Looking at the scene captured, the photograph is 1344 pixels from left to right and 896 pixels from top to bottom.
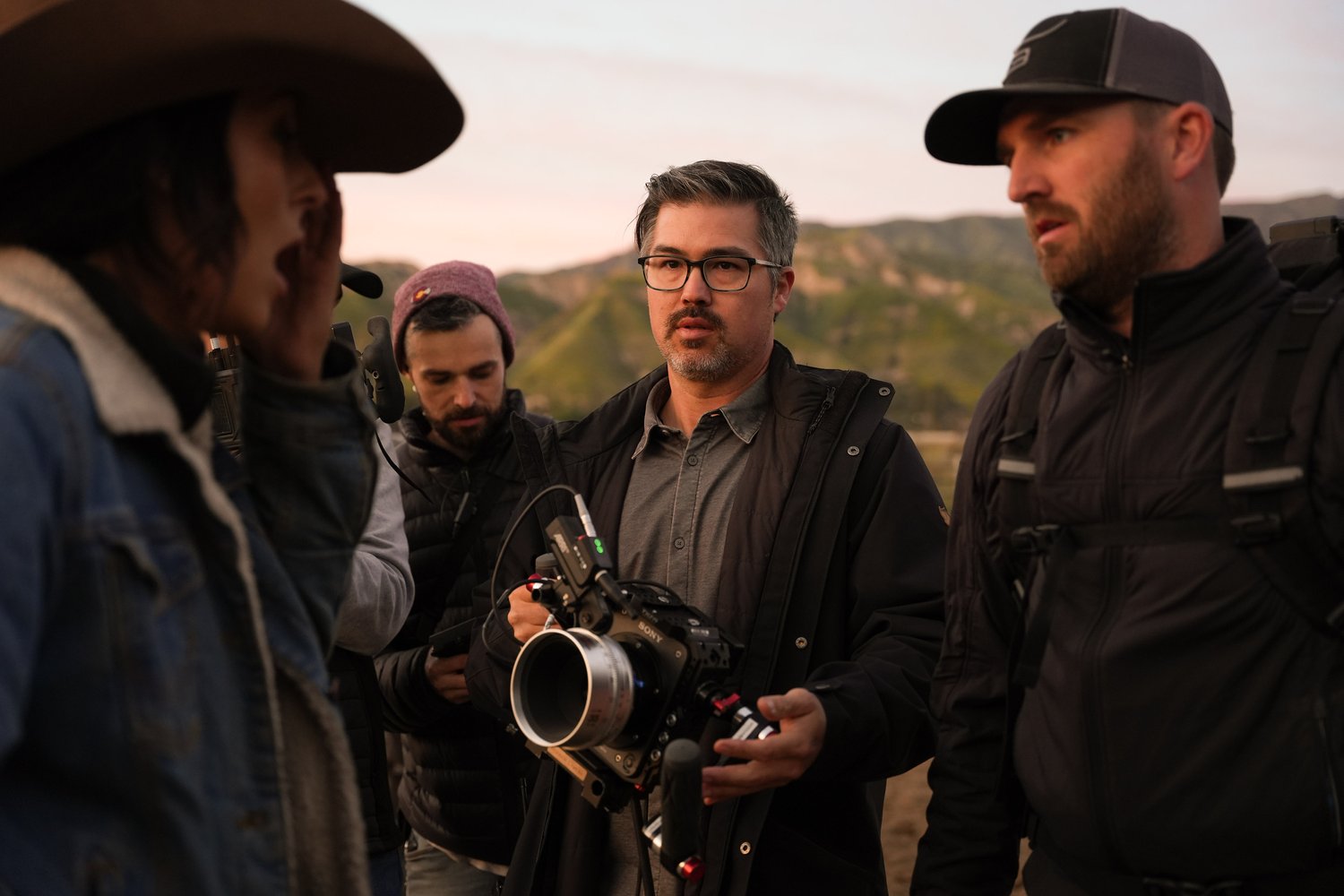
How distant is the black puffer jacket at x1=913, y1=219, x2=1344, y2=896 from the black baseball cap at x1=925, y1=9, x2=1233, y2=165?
0.98 ft

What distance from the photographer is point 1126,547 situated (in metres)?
2.35

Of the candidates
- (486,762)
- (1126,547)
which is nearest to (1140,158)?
(1126,547)

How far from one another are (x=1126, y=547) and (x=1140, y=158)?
774mm

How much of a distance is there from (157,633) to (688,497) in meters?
1.93

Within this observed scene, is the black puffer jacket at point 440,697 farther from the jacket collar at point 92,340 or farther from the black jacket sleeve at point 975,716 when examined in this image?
the jacket collar at point 92,340

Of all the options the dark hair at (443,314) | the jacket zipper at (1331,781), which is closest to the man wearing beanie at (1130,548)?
the jacket zipper at (1331,781)

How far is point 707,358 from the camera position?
3301 millimetres

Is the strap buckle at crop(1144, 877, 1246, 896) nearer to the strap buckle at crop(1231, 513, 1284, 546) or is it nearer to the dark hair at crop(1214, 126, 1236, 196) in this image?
the strap buckle at crop(1231, 513, 1284, 546)

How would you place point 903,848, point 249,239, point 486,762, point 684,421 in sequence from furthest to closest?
1. point 903,848
2. point 486,762
3. point 684,421
4. point 249,239

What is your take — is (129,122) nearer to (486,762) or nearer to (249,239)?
(249,239)

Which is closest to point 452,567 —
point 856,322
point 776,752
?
point 776,752

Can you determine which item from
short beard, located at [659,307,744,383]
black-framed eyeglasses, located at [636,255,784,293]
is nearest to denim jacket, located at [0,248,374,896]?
short beard, located at [659,307,744,383]

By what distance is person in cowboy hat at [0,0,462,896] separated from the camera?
4.42 ft

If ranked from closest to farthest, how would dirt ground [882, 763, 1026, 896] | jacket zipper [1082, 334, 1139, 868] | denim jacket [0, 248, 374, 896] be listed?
denim jacket [0, 248, 374, 896], jacket zipper [1082, 334, 1139, 868], dirt ground [882, 763, 1026, 896]
